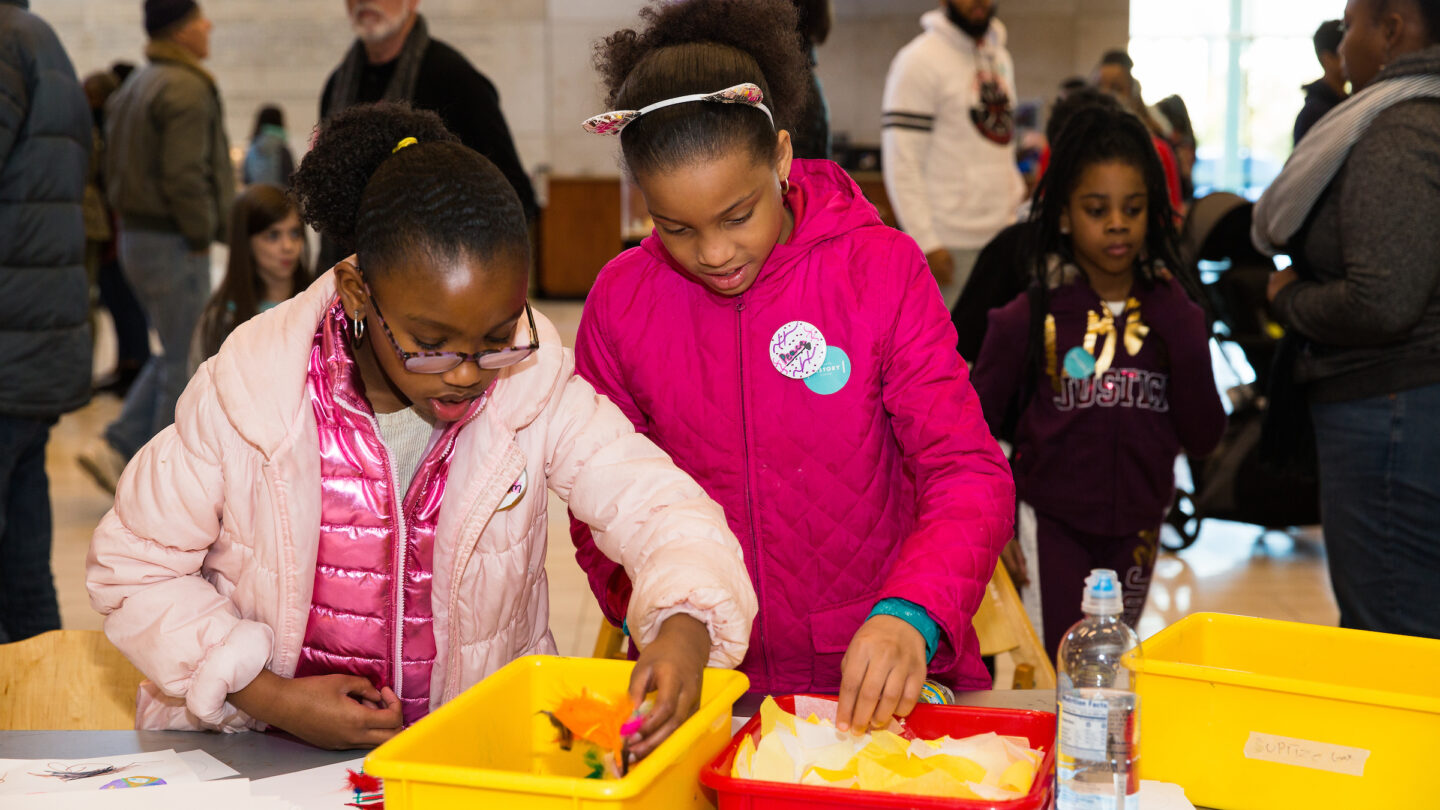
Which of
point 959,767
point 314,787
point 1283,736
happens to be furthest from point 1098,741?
point 314,787

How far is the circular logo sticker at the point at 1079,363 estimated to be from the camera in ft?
8.82

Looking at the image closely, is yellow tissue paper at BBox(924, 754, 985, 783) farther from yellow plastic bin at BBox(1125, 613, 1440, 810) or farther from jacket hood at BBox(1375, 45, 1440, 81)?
jacket hood at BBox(1375, 45, 1440, 81)

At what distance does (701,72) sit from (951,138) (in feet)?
10.5

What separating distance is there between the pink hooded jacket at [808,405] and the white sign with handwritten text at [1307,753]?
1.39 feet

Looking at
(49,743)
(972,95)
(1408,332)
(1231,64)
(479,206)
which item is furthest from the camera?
(1231,64)

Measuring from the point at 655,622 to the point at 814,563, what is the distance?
372 millimetres

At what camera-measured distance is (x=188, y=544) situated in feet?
5.00

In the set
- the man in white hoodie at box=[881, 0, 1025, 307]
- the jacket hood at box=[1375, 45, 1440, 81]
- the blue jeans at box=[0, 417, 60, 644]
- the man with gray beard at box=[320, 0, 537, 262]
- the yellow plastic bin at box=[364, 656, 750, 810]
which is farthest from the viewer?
the man in white hoodie at box=[881, 0, 1025, 307]

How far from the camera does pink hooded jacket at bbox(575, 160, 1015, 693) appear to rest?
1.71 metres

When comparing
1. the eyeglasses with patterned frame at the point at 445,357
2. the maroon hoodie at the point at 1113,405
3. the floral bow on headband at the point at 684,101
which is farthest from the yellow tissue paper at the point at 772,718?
the maroon hoodie at the point at 1113,405

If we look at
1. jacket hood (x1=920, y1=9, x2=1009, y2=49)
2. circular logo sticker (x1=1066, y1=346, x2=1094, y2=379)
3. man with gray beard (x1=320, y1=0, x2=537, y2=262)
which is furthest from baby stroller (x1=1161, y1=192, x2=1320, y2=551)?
man with gray beard (x1=320, y1=0, x2=537, y2=262)

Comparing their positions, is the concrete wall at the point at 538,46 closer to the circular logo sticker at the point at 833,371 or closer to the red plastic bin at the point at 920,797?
the circular logo sticker at the point at 833,371

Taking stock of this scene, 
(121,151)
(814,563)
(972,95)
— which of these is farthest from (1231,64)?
(814,563)

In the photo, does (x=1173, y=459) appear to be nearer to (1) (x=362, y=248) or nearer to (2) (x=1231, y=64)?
(1) (x=362, y=248)
